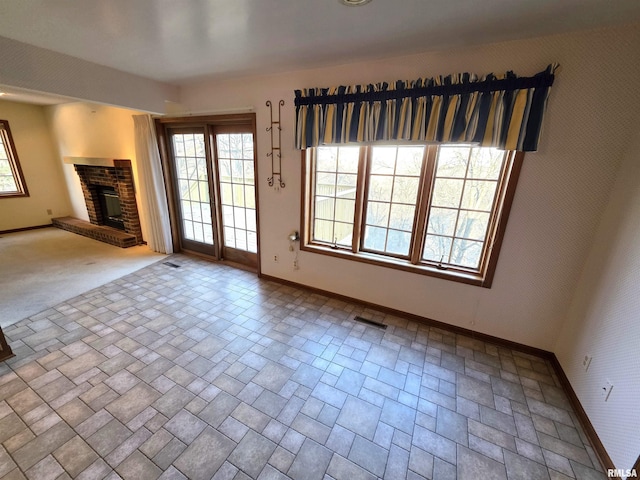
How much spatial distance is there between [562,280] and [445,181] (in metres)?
1.26

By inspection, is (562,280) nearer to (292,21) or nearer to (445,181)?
(445,181)

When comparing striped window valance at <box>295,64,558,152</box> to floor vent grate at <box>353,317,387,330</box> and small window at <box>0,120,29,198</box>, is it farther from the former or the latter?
small window at <box>0,120,29,198</box>

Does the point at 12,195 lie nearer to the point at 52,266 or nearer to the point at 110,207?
the point at 110,207

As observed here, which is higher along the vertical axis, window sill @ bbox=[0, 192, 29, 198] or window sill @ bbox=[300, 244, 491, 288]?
window sill @ bbox=[0, 192, 29, 198]

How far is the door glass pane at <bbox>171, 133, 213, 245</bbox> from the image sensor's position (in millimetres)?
3816

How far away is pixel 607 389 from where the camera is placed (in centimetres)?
155

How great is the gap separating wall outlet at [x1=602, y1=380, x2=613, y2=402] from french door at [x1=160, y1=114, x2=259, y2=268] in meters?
3.46

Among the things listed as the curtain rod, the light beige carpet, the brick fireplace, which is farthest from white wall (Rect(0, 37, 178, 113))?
the light beige carpet

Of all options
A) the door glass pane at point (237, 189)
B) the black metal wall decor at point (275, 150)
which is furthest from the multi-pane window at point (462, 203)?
the door glass pane at point (237, 189)

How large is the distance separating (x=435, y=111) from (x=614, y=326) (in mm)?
1963

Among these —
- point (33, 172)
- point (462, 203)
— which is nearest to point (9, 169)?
point (33, 172)

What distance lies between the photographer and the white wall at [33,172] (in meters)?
5.12

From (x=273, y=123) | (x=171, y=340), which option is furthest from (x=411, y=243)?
(x=171, y=340)

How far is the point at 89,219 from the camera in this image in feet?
18.2
